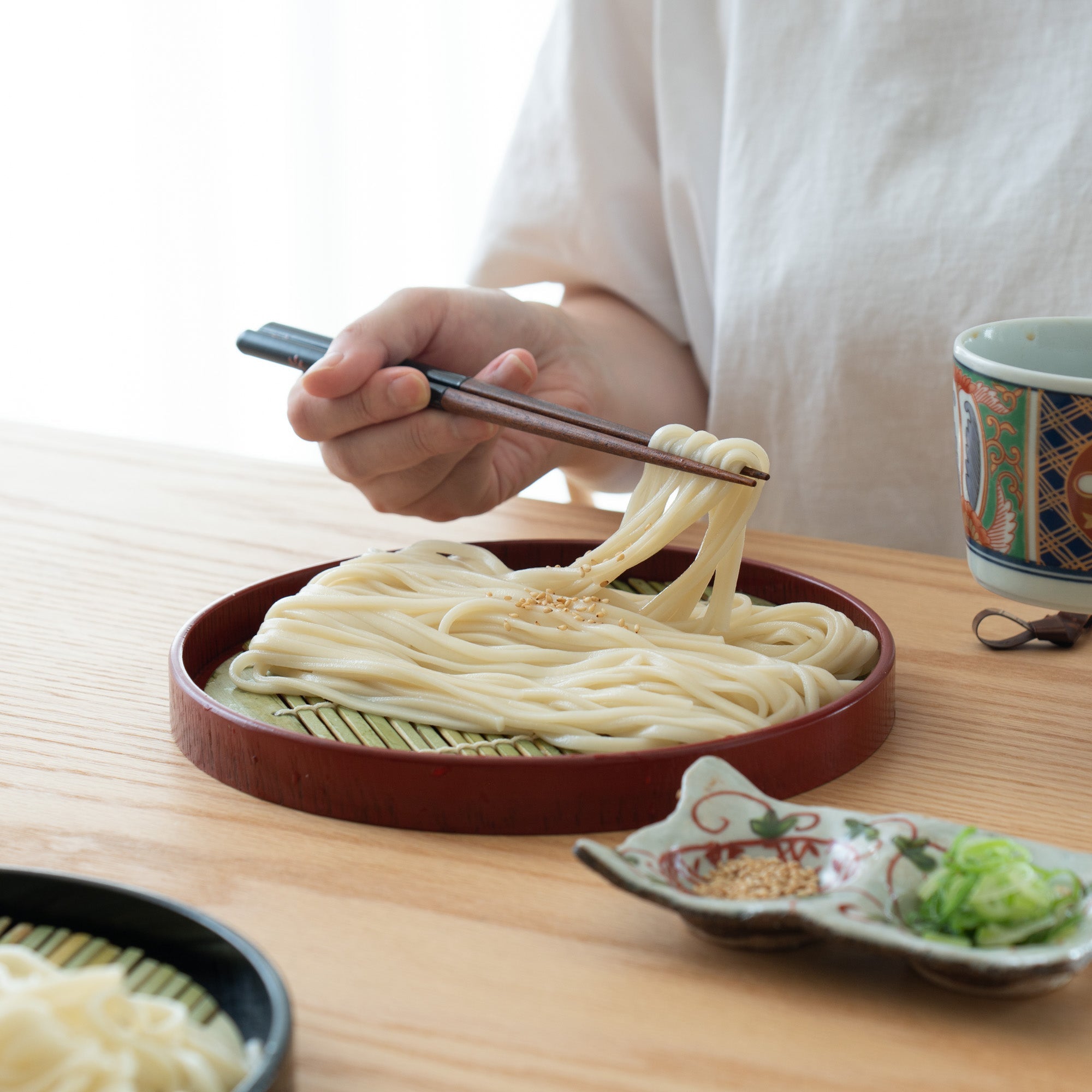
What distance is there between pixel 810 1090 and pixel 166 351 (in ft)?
14.0

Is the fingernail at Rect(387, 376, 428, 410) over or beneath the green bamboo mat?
over

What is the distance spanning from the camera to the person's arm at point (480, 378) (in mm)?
1628

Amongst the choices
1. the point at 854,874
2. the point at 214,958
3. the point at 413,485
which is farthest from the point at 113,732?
the point at 854,874

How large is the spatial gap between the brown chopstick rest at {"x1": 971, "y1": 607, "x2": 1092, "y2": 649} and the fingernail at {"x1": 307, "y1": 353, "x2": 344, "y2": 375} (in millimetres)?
858

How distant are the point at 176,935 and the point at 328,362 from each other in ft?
3.03

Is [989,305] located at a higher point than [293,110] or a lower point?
lower

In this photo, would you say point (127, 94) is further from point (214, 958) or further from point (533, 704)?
point (214, 958)

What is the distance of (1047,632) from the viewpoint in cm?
150

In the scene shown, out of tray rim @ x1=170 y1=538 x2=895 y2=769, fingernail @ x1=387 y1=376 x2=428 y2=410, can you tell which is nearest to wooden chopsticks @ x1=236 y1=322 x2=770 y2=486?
fingernail @ x1=387 y1=376 x2=428 y2=410

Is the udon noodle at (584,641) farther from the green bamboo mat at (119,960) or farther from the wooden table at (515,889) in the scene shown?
the green bamboo mat at (119,960)

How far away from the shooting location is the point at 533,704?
1.23 metres

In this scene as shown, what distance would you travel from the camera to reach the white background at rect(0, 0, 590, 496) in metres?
4.08

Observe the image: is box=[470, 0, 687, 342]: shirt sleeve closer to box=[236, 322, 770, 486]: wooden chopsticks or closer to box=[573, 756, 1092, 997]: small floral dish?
box=[236, 322, 770, 486]: wooden chopsticks

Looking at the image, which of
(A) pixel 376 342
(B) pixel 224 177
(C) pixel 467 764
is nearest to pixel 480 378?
(A) pixel 376 342
